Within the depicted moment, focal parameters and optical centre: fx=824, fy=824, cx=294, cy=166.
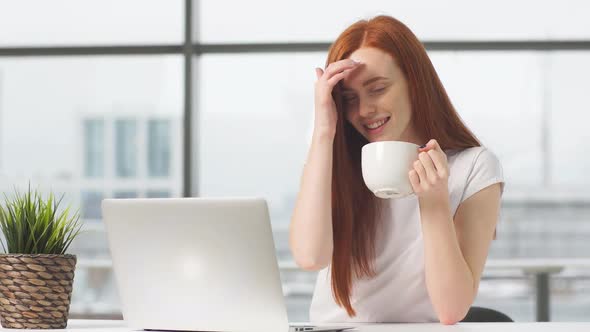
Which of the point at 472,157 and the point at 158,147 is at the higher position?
the point at 158,147

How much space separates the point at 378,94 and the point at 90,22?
9.02 ft

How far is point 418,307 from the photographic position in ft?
5.27

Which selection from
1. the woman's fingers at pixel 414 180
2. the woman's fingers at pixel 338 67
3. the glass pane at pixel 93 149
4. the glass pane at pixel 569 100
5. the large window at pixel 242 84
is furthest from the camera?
the glass pane at pixel 93 149

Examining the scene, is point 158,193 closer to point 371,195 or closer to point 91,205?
point 91,205

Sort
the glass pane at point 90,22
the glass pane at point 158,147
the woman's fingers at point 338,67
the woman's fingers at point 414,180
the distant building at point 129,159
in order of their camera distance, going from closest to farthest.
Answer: the woman's fingers at point 414,180
the woman's fingers at point 338,67
the glass pane at point 90,22
the distant building at point 129,159
the glass pane at point 158,147

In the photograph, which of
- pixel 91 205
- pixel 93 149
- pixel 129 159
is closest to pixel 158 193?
pixel 91 205

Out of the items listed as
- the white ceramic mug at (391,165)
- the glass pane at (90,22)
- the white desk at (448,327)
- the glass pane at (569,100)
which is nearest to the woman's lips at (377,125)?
the white ceramic mug at (391,165)

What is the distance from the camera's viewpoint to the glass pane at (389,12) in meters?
3.90

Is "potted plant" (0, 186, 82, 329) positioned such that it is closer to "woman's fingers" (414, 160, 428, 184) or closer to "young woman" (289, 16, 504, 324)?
"young woman" (289, 16, 504, 324)

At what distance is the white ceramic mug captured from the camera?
1328 millimetres

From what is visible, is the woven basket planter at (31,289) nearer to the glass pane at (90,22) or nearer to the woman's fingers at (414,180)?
the woman's fingers at (414,180)

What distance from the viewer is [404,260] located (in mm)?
1634

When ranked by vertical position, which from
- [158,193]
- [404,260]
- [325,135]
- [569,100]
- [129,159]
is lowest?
[404,260]

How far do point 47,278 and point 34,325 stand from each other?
0.08m
